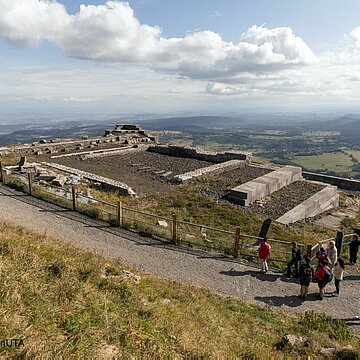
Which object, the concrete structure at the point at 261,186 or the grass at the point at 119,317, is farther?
the concrete structure at the point at 261,186

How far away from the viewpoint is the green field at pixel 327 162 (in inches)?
3644

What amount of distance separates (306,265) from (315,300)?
1044 mm

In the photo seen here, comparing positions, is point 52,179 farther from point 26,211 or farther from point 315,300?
point 315,300

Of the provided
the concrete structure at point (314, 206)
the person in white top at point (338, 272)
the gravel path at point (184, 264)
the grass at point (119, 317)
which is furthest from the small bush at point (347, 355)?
the concrete structure at point (314, 206)

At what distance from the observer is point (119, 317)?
18.7 ft

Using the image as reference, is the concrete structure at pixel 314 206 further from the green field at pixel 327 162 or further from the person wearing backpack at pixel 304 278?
the green field at pixel 327 162

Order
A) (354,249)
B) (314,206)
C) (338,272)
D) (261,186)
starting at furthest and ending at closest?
(261,186), (314,206), (354,249), (338,272)

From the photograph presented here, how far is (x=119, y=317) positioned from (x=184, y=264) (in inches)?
216

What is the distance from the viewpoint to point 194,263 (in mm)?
11164

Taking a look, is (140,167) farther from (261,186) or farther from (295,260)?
(295,260)

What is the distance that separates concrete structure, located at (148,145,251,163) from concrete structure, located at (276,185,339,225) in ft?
27.7

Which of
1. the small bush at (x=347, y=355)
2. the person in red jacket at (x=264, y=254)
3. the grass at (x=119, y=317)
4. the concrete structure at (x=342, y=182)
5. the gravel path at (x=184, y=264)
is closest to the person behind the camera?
the grass at (x=119, y=317)

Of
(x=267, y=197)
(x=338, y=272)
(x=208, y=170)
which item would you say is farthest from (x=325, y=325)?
(x=208, y=170)

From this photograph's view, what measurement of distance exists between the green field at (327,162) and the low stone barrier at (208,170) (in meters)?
70.8
